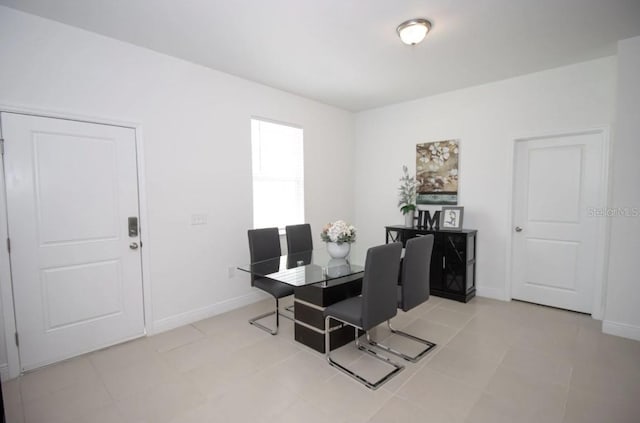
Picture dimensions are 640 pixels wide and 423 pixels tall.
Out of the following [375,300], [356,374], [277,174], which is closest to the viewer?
[375,300]

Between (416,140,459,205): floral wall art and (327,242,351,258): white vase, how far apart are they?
200 centimetres

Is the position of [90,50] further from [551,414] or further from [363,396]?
[551,414]

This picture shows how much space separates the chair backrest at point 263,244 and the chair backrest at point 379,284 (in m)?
1.53

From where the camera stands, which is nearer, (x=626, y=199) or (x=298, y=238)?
(x=626, y=199)

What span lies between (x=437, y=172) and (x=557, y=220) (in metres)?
1.50

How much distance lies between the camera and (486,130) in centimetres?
396

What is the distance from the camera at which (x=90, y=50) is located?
8.65 feet

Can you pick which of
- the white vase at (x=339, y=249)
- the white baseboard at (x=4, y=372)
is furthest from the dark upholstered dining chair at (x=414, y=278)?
the white baseboard at (x=4, y=372)

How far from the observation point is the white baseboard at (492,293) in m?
3.94

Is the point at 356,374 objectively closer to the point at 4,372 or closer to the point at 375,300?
the point at 375,300

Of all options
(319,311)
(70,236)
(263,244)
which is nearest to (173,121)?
(70,236)

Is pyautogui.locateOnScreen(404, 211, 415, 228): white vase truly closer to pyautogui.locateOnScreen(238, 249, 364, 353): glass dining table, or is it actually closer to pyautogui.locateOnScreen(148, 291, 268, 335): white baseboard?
pyautogui.locateOnScreen(238, 249, 364, 353): glass dining table

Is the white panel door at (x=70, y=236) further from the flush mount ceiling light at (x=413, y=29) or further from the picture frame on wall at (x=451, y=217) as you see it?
the picture frame on wall at (x=451, y=217)

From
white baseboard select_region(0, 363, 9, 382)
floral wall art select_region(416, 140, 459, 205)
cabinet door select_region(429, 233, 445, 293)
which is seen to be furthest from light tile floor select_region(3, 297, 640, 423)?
floral wall art select_region(416, 140, 459, 205)
